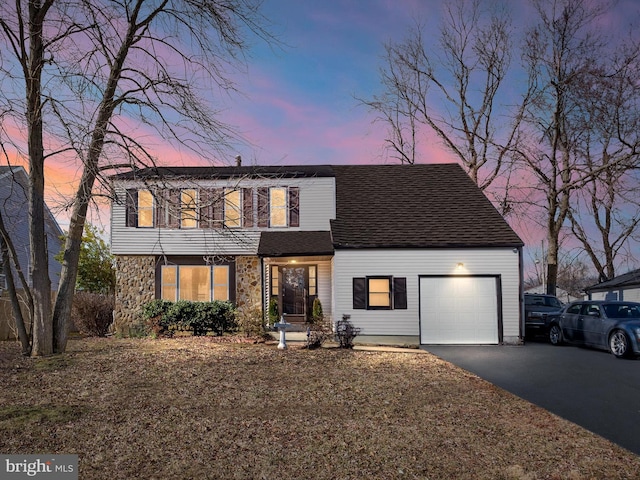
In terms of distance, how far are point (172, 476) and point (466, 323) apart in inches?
500

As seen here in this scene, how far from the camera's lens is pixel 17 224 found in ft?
63.6

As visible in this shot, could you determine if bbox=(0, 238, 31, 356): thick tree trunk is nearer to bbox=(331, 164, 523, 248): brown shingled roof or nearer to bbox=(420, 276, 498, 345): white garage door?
bbox=(331, 164, 523, 248): brown shingled roof

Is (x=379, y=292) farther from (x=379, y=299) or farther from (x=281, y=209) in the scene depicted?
(x=281, y=209)

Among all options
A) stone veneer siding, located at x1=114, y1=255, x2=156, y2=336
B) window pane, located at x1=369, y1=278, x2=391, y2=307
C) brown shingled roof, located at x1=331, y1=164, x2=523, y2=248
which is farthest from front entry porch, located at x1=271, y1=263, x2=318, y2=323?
stone veneer siding, located at x1=114, y1=255, x2=156, y2=336

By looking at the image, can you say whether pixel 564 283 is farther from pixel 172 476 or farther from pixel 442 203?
pixel 172 476

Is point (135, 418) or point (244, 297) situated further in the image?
point (244, 297)

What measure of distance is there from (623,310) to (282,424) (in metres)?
12.1

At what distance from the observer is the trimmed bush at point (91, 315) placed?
17969mm

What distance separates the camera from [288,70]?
12.9 m

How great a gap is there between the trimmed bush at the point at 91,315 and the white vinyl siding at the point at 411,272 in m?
8.29

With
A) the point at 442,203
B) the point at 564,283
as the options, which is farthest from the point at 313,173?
the point at 564,283

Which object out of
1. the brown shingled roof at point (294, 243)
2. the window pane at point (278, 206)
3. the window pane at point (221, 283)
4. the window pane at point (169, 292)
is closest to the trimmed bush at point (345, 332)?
the brown shingled roof at point (294, 243)

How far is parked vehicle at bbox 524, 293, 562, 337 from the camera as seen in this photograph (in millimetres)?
18922

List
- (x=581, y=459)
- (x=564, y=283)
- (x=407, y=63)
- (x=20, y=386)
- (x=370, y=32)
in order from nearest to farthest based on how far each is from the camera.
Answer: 1. (x=581, y=459)
2. (x=20, y=386)
3. (x=370, y=32)
4. (x=407, y=63)
5. (x=564, y=283)
